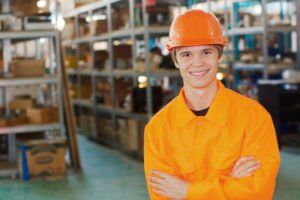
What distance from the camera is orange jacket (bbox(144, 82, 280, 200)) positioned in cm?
200

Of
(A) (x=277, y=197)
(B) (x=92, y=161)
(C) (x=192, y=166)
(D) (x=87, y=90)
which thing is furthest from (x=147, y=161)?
(D) (x=87, y=90)

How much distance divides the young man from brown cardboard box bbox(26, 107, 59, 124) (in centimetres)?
558

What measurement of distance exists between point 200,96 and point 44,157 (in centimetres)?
538

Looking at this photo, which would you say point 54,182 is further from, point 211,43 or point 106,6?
point 211,43

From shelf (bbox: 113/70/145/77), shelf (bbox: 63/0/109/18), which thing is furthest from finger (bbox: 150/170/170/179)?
shelf (bbox: 63/0/109/18)

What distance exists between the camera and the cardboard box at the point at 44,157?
284 inches

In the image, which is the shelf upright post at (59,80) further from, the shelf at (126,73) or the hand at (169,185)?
the hand at (169,185)

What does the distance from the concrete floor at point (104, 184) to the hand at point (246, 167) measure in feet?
13.0

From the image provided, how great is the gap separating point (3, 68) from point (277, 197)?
410 centimetres

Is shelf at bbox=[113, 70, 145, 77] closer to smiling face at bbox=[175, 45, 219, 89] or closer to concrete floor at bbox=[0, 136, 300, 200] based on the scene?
concrete floor at bbox=[0, 136, 300, 200]

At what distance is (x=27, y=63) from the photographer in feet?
25.1

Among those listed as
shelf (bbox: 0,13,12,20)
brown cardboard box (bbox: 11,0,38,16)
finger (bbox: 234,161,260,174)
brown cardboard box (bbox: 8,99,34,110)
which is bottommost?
brown cardboard box (bbox: 8,99,34,110)

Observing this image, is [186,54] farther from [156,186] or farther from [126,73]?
[126,73]

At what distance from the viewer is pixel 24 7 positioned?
7766 mm
